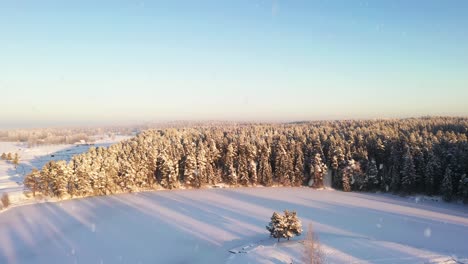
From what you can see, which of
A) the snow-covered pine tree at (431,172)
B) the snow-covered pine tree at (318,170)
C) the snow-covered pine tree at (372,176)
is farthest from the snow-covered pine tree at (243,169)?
the snow-covered pine tree at (431,172)

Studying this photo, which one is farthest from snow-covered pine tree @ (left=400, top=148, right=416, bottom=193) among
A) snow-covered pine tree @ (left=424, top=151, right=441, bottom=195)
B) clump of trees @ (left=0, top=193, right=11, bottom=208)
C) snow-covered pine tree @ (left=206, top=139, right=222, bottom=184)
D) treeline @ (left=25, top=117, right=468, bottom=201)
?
clump of trees @ (left=0, top=193, right=11, bottom=208)

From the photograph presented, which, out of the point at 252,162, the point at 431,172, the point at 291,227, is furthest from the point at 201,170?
the point at 431,172

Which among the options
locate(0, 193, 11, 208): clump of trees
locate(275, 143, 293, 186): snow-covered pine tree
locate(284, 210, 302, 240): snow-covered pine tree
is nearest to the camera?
locate(284, 210, 302, 240): snow-covered pine tree

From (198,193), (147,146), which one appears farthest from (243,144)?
(147,146)

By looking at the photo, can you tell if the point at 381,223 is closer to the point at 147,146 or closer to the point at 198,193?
the point at 198,193

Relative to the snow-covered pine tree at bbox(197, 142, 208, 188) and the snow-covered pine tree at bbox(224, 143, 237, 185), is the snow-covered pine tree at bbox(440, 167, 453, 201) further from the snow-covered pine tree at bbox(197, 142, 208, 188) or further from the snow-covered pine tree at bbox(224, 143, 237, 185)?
the snow-covered pine tree at bbox(197, 142, 208, 188)

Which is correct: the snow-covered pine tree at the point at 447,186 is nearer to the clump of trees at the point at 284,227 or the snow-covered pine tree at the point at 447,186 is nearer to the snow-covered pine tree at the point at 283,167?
the snow-covered pine tree at the point at 283,167
